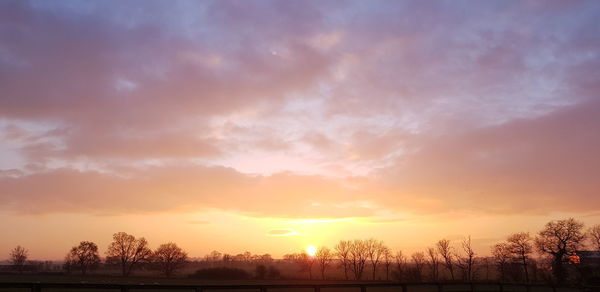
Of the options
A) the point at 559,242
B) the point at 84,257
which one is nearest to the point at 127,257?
the point at 84,257

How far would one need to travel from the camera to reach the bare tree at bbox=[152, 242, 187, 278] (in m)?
160

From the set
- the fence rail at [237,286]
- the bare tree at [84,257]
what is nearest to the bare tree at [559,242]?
the fence rail at [237,286]

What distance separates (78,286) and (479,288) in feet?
79.5

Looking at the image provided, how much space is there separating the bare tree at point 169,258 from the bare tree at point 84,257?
75.2 feet

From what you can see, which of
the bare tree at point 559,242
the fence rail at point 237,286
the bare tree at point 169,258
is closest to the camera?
the fence rail at point 237,286

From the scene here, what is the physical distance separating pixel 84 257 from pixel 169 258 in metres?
32.0

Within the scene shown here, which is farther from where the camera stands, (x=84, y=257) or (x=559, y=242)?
(x=84, y=257)

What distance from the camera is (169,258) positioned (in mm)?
162625

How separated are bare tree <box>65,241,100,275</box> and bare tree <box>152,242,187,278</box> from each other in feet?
75.2

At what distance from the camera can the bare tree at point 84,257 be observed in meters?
166

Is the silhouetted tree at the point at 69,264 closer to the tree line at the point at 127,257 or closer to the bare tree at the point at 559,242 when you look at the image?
the tree line at the point at 127,257

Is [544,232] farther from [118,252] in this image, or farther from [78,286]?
[118,252]

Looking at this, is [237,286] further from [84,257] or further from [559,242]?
[84,257]

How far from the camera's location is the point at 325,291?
21.3 meters
